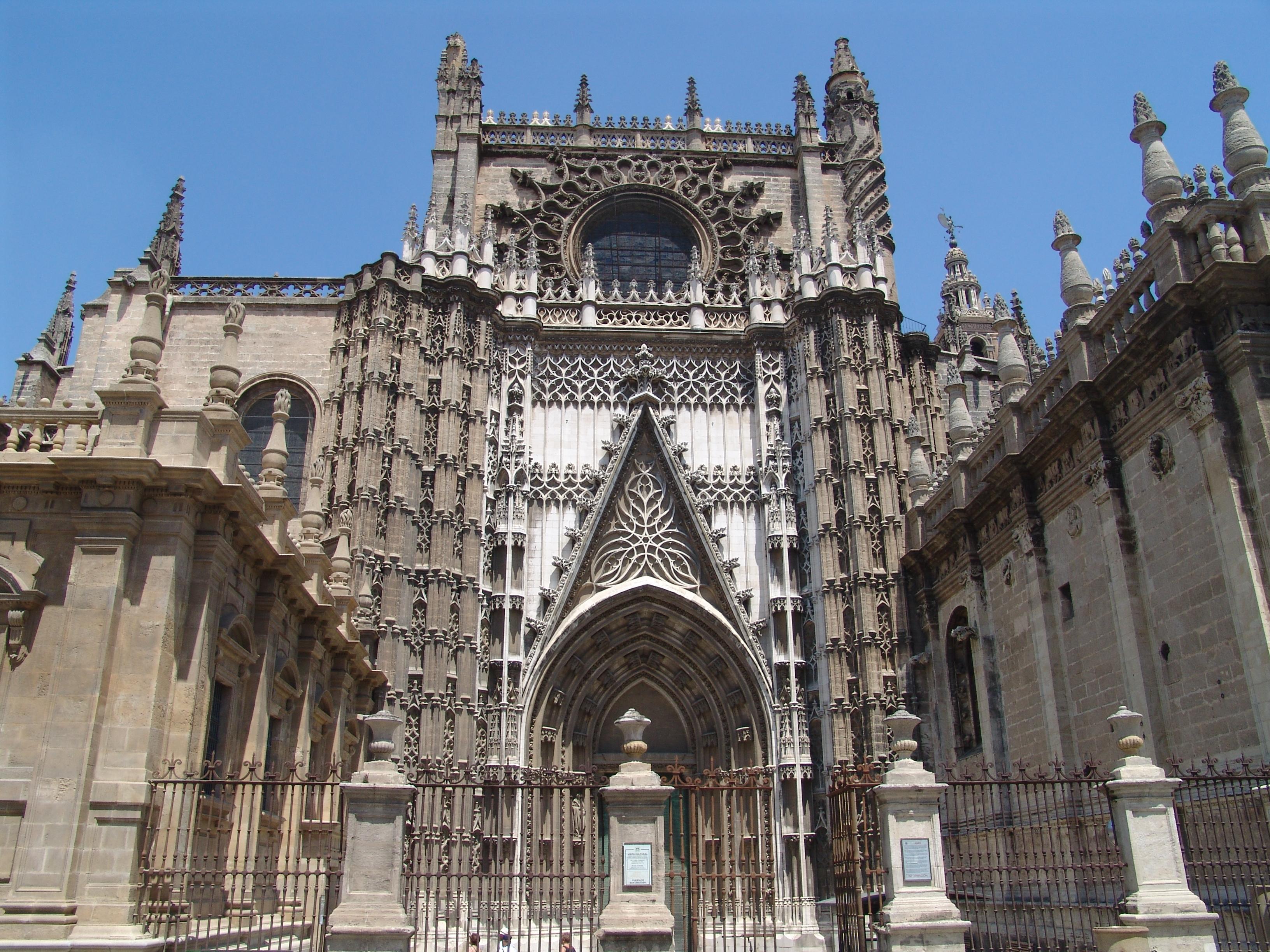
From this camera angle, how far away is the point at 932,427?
26281 mm

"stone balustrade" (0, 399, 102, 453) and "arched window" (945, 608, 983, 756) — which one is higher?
"stone balustrade" (0, 399, 102, 453)

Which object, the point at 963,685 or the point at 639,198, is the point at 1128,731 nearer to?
the point at 963,685

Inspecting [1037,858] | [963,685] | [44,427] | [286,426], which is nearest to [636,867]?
[1037,858]

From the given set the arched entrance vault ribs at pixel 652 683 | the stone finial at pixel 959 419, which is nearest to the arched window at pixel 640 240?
the stone finial at pixel 959 419

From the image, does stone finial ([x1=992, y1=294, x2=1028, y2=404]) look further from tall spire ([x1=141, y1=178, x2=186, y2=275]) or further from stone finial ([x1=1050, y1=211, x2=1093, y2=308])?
tall spire ([x1=141, y1=178, x2=186, y2=275])

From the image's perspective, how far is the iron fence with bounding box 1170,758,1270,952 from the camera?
423 inches

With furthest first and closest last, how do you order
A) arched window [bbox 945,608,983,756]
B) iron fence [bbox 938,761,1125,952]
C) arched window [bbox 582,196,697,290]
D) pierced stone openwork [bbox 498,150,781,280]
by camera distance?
1. arched window [bbox 582,196,697,290]
2. pierced stone openwork [bbox 498,150,781,280]
3. arched window [bbox 945,608,983,756]
4. iron fence [bbox 938,761,1125,952]

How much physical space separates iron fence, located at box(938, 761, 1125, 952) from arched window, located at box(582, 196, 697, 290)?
51.7 ft

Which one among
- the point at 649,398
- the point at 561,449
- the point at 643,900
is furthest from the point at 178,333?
the point at 643,900

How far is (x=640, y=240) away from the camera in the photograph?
2986 cm

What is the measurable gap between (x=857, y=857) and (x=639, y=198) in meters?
21.6

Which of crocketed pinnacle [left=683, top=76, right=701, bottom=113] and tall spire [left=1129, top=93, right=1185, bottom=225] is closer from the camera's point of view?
tall spire [left=1129, top=93, right=1185, bottom=225]

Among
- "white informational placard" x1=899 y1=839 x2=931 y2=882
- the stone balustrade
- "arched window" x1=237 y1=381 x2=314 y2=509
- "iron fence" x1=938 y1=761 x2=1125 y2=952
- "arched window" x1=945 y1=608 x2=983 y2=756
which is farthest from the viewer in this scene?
"arched window" x1=237 y1=381 x2=314 y2=509

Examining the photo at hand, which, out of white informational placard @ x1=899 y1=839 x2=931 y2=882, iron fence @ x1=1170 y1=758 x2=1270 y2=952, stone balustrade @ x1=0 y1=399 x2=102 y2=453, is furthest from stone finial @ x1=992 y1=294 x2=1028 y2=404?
stone balustrade @ x1=0 y1=399 x2=102 y2=453
